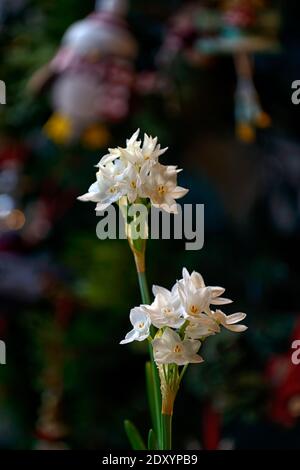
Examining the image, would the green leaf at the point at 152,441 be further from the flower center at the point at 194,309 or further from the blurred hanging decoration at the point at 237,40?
the blurred hanging decoration at the point at 237,40

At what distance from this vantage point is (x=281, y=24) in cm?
93

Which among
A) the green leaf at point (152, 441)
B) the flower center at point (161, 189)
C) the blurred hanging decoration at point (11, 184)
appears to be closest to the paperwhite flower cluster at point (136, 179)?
the flower center at point (161, 189)

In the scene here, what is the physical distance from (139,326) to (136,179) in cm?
7

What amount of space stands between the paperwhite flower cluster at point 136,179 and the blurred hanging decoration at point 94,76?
553 mm

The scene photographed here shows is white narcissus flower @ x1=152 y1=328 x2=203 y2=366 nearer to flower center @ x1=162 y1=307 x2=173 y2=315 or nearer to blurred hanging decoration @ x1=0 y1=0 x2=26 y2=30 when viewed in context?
flower center @ x1=162 y1=307 x2=173 y2=315

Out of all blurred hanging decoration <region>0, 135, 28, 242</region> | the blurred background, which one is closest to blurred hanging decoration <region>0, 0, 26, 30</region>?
the blurred background

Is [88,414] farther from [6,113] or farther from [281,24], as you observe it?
[281,24]

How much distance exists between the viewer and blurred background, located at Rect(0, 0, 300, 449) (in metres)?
0.86

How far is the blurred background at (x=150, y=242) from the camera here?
86cm

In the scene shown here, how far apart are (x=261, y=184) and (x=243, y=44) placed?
0.67 ft

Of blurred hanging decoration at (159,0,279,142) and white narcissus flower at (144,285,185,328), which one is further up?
blurred hanging decoration at (159,0,279,142)

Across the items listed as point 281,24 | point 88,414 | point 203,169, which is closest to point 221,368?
point 88,414

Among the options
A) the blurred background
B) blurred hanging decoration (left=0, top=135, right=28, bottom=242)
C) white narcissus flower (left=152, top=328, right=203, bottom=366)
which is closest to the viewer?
white narcissus flower (left=152, top=328, right=203, bottom=366)

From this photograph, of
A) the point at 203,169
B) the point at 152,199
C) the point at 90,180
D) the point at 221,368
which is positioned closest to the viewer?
the point at 152,199
